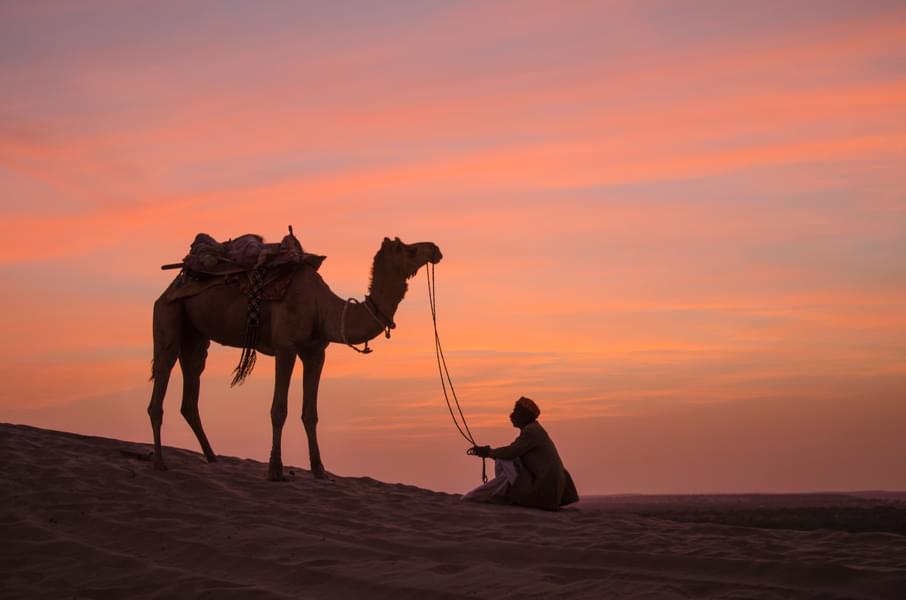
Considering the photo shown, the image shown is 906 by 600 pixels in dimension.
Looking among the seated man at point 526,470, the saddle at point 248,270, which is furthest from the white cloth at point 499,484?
the saddle at point 248,270

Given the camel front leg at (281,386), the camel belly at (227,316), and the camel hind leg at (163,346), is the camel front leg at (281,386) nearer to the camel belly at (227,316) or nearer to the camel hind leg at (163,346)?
the camel belly at (227,316)

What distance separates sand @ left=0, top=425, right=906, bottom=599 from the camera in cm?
845

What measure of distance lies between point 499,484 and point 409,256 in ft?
11.6

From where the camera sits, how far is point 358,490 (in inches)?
554

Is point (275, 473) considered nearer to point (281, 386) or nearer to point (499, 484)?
point (281, 386)

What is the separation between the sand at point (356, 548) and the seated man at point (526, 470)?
510 millimetres

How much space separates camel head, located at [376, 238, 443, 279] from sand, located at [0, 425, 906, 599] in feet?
10.4

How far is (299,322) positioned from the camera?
602 inches

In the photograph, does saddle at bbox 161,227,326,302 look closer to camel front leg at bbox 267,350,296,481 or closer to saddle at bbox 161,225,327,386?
saddle at bbox 161,225,327,386

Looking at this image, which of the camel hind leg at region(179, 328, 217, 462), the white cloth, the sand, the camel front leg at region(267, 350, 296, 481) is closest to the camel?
the camel front leg at region(267, 350, 296, 481)

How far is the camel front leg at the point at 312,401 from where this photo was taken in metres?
15.3

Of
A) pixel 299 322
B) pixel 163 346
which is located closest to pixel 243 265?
pixel 299 322

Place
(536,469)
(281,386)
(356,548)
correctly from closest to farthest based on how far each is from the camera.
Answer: (356,548) → (536,469) → (281,386)

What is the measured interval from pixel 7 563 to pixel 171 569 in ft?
5.58
